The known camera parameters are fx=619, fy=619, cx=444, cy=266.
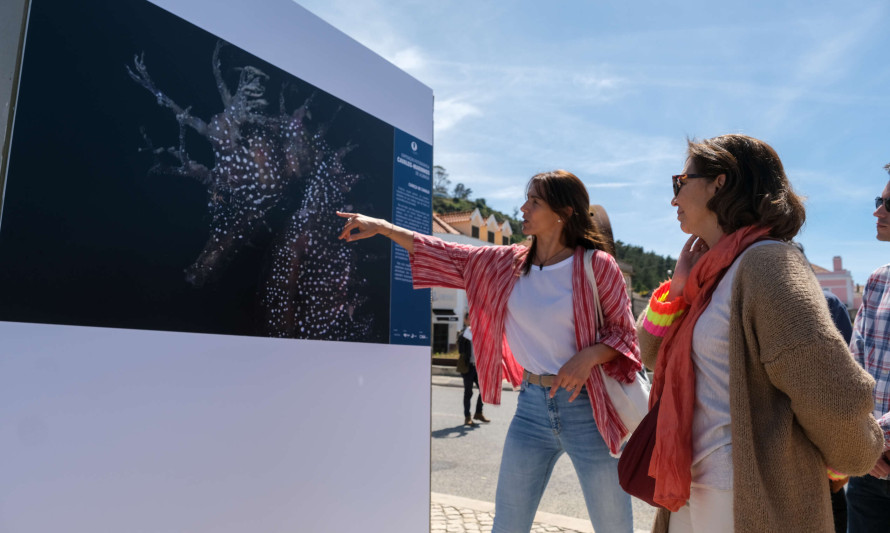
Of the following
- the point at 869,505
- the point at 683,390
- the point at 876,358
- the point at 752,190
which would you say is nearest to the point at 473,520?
the point at 869,505

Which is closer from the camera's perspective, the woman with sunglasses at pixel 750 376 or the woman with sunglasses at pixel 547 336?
the woman with sunglasses at pixel 750 376

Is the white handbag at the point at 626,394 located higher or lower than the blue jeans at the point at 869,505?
higher

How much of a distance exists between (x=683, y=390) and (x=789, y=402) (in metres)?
0.26

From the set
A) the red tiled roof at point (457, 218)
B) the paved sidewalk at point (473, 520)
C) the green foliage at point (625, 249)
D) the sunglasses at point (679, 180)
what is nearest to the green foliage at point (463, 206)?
the green foliage at point (625, 249)

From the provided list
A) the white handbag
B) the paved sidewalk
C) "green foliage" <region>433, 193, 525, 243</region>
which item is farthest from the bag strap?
"green foliage" <region>433, 193, 525, 243</region>

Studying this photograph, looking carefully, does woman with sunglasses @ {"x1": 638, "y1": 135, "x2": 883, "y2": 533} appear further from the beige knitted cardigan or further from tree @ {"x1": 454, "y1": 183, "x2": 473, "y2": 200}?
tree @ {"x1": 454, "y1": 183, "x2": 473, "y2": 200}

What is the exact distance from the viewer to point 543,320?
2.64 meters

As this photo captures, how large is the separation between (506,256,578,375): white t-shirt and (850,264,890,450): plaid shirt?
114cm

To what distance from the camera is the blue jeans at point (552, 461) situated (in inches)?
98.9

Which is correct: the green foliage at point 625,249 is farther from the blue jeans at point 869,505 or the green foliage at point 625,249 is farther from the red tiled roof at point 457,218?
the blue jeans at point 869,505

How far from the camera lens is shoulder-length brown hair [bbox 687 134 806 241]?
5.64 feet

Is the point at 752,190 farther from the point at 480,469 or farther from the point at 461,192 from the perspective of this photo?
the point at 461,192

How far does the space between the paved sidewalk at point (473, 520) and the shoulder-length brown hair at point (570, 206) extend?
2.50m

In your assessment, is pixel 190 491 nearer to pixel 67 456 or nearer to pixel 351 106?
pixel 67 456
